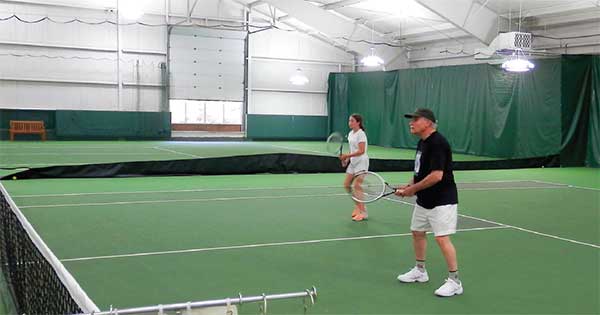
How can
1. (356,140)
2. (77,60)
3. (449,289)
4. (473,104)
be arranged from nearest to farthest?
(449,289), (356,140), (473,104), (77,60)

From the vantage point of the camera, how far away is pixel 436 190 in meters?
5.47

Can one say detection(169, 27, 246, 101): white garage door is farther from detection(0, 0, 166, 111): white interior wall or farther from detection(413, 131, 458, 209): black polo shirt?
detection(413, 131, 458, 209): black polo shirt

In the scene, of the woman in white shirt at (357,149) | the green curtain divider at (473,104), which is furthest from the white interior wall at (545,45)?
the woman in white shirt at (357,149)

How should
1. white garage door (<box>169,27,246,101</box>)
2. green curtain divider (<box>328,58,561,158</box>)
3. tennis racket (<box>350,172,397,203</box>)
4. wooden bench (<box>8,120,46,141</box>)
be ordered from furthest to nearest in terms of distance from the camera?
white garage door (<box>169,27,246,101</box>), wooden bench (<box>8,120,46,141</box>), green curtain divider (<box>328,58,561,158</box>), tennis racket (<box>350,172,397,203</box>)

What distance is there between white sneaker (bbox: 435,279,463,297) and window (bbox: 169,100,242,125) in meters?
25.9

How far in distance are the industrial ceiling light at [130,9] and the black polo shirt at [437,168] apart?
74.1ft

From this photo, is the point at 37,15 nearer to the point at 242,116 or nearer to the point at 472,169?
the point at 242,116

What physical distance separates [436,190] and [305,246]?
2.55 metres

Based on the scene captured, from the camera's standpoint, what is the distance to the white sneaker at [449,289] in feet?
18.1

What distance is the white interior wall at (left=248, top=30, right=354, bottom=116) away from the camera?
31.6 meters

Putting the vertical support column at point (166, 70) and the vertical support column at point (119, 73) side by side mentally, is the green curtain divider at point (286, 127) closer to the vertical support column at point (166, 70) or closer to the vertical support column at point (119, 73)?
the vertical support column at point (166, 70)

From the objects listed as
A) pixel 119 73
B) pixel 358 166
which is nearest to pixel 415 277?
pixel 358 166

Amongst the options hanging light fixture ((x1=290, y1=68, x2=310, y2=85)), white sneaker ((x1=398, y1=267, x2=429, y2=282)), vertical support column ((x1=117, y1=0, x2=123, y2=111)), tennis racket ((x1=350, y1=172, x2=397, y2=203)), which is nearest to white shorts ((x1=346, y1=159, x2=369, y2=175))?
tennis racket ((x1=350, y1=172, x2=397, y2=203))

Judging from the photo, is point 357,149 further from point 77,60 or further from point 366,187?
point 77,60
